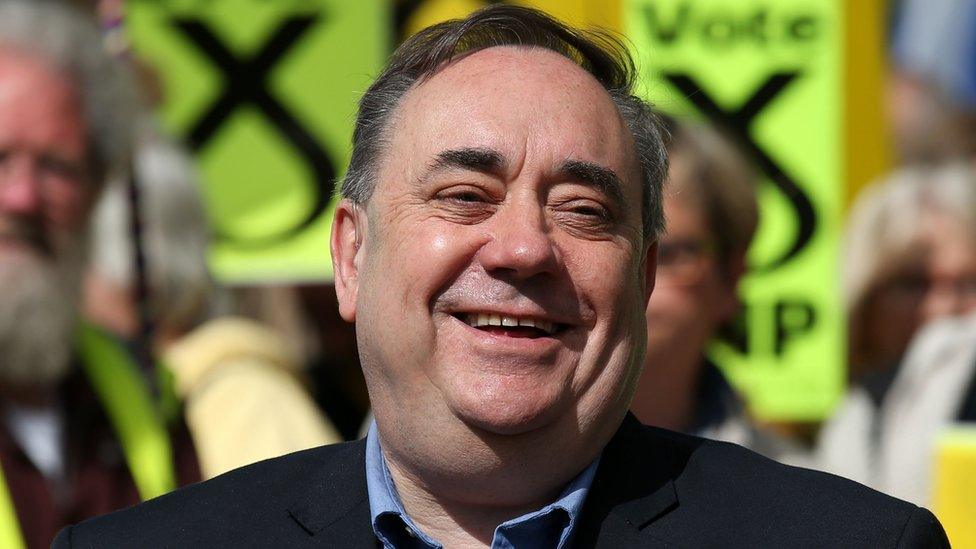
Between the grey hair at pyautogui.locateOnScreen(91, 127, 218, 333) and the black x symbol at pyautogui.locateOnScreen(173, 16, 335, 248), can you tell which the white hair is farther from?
the grey hair at pyautogui.locateOnScreen(91, 127, 218, 333)

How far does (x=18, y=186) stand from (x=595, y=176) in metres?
2.12

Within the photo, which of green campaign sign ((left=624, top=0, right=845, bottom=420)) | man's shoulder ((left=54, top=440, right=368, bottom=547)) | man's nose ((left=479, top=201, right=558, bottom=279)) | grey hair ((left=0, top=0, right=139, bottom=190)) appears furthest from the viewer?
green campaign sign ((left=624, top=0, right=845, bottom=420))

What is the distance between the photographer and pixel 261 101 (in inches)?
215

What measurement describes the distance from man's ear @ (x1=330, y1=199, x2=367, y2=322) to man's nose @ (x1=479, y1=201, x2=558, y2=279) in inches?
11.6

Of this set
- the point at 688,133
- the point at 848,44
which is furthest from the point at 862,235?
the point at 688,133

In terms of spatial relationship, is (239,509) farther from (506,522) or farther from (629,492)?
(629,492)

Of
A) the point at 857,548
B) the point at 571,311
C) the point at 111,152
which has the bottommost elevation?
the point at 111,152

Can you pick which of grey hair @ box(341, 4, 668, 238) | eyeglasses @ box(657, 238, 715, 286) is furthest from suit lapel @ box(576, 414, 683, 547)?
eyeglasses @ box(657, 238, 715, 286)

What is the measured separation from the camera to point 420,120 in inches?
93.0

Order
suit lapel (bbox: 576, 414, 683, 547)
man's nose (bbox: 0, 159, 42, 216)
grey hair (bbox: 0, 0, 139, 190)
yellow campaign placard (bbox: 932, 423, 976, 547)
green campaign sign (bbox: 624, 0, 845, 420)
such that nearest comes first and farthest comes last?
1. suit lapel (bbox: 576, 414, 683, 547)
2. yellow campaign placard (bbox: 932, 423, 976, 547)
3. man's nose (bbox: 0, 159, 42, 216)
4. grey hair (bbox: 0, 0, 139, 190)
5. green campaign sign (bbox: 624, 0, 845, 420)

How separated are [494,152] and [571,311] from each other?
0.26 m

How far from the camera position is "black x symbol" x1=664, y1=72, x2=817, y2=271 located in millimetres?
5395

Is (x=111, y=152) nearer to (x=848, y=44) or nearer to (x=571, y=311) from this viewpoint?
(x=571, y=311)

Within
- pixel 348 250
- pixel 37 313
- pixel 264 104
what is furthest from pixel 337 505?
pixel 264 104
